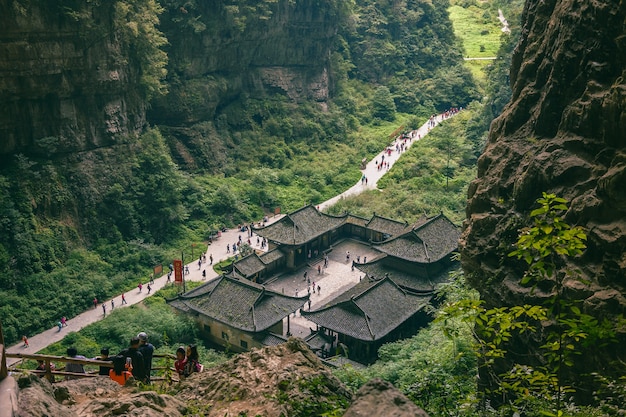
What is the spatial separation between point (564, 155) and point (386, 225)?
104ft

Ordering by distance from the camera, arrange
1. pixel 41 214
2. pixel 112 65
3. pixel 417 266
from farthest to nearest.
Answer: pixel 112 65 → pixel 41 214 → pixel 417 266

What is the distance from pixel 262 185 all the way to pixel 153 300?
19.8 metres

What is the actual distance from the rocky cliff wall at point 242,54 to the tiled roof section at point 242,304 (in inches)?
957

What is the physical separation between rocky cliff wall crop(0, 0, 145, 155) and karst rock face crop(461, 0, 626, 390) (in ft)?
104

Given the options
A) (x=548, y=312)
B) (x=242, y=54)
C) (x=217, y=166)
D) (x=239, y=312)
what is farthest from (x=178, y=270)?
(x=548, y=312)

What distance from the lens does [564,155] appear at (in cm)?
1566

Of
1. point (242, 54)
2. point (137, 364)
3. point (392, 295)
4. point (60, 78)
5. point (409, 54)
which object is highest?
point (60, 78)

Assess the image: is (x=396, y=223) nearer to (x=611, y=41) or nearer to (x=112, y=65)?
(x=112, y=65)

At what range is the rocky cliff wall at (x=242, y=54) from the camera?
5644cm

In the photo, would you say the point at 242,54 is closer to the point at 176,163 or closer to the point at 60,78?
the point at 176,163

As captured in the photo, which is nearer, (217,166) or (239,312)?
(239,312)

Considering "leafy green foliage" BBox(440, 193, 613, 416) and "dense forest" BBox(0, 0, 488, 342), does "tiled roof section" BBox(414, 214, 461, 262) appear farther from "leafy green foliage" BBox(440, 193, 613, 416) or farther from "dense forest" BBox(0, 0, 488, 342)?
"leafy green foliage" BBox(440, 193, 613, 416)

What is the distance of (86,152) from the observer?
46.7 meters

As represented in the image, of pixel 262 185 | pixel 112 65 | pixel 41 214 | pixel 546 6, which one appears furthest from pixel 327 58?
pixel 546 6
